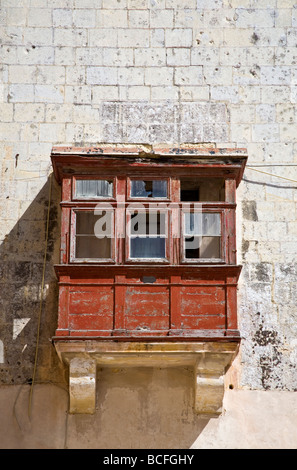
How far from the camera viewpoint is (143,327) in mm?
9844

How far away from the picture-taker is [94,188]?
34.0ft

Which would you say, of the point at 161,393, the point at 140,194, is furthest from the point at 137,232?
the point at 161,393

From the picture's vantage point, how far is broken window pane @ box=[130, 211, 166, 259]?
1015cm

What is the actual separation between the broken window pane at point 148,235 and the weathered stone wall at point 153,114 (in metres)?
1.20

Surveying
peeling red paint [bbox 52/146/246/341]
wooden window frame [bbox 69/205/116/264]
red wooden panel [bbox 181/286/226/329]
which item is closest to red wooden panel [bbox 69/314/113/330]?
peeling red paint [bbox 52/146/246/341]

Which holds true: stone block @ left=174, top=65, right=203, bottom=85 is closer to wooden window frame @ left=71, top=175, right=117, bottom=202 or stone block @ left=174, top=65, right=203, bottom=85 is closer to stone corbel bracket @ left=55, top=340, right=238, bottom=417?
wooden window frame @ left=71, top=175, right=117, bottom=202

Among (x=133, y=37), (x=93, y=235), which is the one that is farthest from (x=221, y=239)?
(x=133, y=37)

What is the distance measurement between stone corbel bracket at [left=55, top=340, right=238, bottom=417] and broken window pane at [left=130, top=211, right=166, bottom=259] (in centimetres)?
113

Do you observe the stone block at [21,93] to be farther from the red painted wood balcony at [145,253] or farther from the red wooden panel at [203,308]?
the red wooden panel at [203,308]

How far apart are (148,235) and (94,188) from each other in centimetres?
91

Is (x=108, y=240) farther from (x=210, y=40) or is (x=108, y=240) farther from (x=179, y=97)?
(x=210, y=40)

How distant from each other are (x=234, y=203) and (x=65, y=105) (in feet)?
9.39

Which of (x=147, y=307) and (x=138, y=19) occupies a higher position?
(x=138, y=19)

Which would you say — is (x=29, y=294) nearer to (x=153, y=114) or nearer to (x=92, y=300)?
(x=92, y=300)
